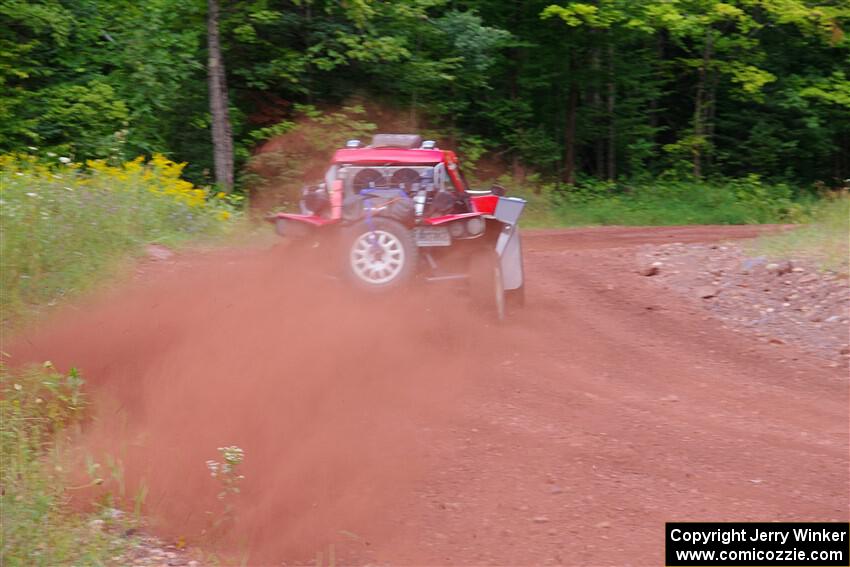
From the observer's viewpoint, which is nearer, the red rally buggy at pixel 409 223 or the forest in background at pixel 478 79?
the red rally buggy at pixel 409 223

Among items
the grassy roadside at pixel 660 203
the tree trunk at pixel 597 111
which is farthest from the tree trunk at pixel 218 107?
the tree trunk at pixel 597 111

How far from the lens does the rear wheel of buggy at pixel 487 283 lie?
9.45 metres

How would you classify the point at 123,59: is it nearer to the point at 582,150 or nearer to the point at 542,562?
the point at 582,150

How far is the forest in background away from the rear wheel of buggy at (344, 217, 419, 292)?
8600mm

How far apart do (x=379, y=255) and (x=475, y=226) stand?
1015mm

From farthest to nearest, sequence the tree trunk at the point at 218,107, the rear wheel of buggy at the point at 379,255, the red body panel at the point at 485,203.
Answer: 1. the tree trunk at the point at 218,107
2. the red body panel at the point at 485,203
3. the rear wheel of buggy at the point at 379,255

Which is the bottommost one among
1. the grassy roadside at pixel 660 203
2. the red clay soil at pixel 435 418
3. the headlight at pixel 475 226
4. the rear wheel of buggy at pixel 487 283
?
the grassy roadside at pixel 660 203

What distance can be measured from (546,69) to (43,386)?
22694 millimetres

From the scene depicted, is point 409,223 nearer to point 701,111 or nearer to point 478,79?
point 478,79

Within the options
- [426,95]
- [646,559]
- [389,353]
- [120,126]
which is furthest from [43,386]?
[426,95]

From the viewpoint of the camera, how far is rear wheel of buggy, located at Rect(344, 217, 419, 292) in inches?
348

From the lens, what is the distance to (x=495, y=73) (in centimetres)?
2750

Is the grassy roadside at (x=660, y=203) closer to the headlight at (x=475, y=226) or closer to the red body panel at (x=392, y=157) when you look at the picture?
the red body panel at (x=392, y=157)

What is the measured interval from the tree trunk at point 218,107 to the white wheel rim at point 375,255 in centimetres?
1173
